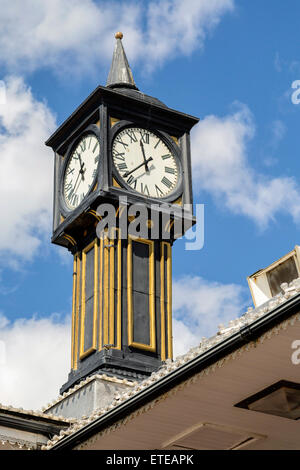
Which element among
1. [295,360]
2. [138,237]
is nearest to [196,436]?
[295,360]

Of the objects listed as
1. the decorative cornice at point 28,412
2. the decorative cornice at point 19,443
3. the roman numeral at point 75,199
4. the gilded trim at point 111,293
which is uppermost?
the roman numeral at point 75,199

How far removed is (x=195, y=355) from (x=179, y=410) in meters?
1.48

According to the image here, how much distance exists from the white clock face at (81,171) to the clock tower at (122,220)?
0.09 feet

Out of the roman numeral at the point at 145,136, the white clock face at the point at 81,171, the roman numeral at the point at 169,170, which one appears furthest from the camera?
the roman numeral at the point at 169,170

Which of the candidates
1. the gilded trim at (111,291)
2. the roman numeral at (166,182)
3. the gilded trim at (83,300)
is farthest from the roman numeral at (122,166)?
the gilded trim at (83,300)

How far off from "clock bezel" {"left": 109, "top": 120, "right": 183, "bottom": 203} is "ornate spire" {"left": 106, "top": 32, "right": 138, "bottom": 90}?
154 cm

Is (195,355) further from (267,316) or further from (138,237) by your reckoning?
(138,237)

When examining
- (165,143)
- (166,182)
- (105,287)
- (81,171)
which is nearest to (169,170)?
(166,182)

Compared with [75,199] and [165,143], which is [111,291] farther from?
[165,143]

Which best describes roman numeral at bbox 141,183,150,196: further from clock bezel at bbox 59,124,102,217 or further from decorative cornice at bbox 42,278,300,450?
decorative cornice at bbox 42,278,300,450

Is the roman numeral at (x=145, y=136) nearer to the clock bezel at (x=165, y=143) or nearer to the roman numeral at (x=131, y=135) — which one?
the clock bezel at (x=165, y=143)

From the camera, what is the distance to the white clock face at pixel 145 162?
800 inches

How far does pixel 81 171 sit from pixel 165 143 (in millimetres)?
2147
